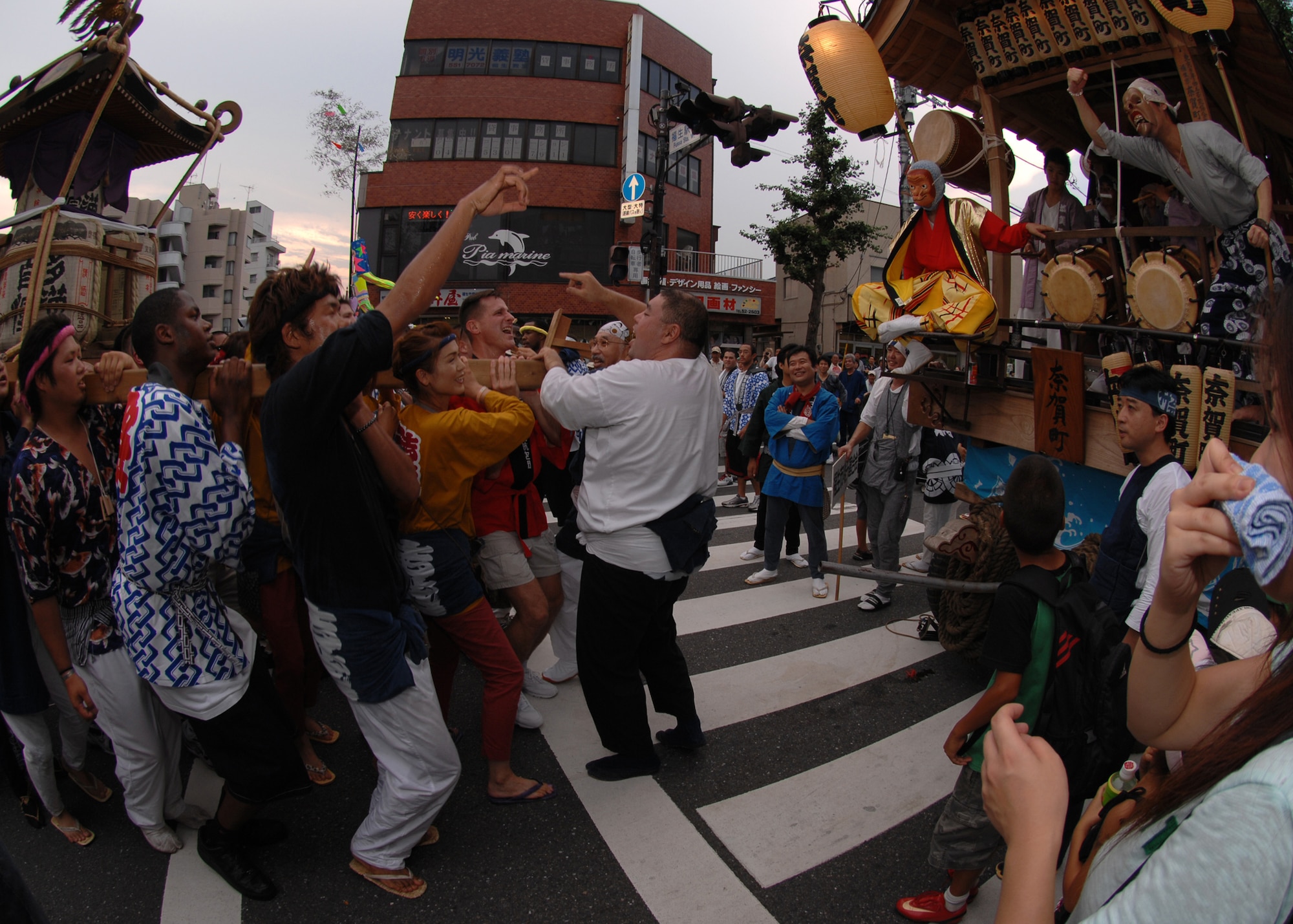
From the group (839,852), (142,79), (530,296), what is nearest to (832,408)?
(839,852)

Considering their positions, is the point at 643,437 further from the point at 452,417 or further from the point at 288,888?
the point at 288,888

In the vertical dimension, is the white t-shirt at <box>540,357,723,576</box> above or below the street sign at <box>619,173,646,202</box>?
below

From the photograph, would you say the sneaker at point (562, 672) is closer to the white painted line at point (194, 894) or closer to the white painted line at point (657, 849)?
the white painted line at point (657, 849)

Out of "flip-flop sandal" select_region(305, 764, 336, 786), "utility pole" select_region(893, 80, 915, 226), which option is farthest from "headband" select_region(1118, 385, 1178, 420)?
"utility pole" select_region(893, 80, 915, 226)

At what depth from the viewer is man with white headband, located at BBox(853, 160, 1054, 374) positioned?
4.59 meters

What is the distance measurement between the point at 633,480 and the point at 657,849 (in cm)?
141

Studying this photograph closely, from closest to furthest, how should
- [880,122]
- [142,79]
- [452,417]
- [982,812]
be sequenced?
[982,812] < [452,417] < [142,79] < [880,122]

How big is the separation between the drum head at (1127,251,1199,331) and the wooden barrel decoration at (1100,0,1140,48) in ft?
4.18

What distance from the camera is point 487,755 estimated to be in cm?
287

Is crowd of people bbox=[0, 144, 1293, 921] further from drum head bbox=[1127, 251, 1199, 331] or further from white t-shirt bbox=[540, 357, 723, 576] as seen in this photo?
drum head bbox=[1127, 251, 1199, 331]

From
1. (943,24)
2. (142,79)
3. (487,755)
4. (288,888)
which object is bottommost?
(288,888)

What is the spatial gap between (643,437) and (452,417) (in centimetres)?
74

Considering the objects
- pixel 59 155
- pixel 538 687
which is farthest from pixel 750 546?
pixel 59 155

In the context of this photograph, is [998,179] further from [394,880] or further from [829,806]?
[394,880]
